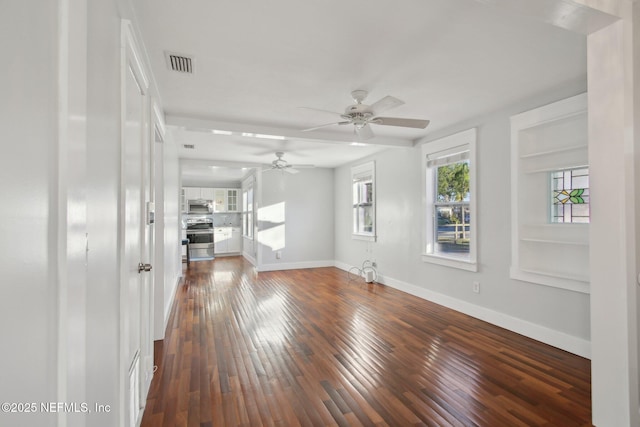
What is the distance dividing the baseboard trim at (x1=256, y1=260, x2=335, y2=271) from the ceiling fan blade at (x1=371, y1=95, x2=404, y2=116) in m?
4.97

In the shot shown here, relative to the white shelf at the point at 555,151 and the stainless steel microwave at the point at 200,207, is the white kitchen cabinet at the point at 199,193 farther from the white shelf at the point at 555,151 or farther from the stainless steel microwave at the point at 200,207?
the white shelf at the point at 555,151

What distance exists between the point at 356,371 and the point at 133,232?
1.93 metres

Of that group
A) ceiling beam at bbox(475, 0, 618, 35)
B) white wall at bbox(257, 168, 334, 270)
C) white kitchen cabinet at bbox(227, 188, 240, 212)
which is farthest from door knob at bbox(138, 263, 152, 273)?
white kitchen cabinet at bbox(227, 188, 240, 212)

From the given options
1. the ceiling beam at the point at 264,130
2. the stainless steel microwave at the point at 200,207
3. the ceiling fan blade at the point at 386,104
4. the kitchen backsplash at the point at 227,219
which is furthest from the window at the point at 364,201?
the stainless steel microwave at the point at 200,207

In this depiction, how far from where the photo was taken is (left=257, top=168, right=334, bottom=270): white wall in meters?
7.02

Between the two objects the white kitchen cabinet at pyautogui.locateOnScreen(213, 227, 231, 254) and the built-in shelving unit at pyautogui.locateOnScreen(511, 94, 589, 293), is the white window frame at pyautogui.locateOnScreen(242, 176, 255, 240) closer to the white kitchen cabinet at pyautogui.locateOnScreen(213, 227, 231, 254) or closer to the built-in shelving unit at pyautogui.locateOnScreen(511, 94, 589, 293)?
the white kitchen cabinet at pyautogui.locateOnScreen(213, 227, 231, 254)

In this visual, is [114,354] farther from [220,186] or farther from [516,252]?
[220,186]

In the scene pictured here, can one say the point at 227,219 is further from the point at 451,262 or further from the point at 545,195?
the point at 545,195

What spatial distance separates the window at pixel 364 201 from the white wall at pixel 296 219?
3.21 feet

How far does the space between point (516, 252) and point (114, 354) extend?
3593mm

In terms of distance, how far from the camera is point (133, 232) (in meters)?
1.81

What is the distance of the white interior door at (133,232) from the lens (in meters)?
1.53

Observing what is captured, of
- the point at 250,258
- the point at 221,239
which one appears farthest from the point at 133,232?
the point at 221,239

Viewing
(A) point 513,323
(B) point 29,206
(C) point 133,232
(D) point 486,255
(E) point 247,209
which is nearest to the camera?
(B) point 29,206
